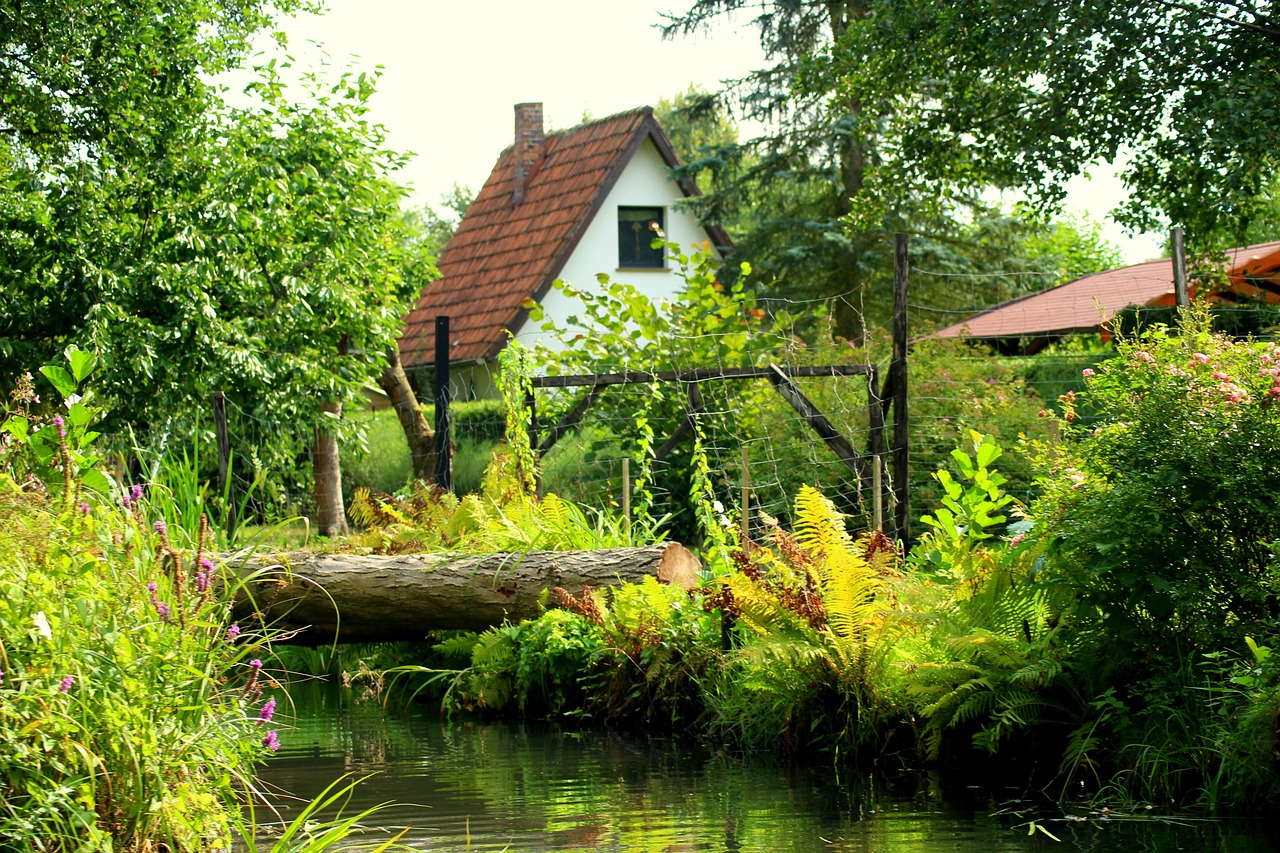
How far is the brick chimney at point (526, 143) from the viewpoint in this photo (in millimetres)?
31250

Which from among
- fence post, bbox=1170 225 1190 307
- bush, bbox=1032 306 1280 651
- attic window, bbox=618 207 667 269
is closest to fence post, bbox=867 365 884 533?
bush, bbox=1032 306 1280 651

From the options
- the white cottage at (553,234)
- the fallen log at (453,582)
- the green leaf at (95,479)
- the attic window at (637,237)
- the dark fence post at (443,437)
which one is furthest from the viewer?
the attic window at (637,237)

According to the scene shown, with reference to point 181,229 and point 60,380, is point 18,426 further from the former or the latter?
point 181,229

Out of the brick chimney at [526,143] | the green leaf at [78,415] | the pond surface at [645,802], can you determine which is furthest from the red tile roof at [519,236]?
the green leaf at [78,415]

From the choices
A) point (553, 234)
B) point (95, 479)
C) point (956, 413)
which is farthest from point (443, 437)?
point (553, 234)

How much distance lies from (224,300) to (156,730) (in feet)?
38.0

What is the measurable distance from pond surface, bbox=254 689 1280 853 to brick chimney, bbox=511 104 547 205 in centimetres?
2413

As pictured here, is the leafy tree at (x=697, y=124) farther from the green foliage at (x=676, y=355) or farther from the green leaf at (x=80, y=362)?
the green leaf at (x=80, y=362)

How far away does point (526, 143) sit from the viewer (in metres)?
31.7

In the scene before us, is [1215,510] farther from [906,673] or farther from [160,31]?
[160,31]

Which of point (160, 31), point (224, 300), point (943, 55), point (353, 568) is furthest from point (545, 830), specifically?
point (943, 55)

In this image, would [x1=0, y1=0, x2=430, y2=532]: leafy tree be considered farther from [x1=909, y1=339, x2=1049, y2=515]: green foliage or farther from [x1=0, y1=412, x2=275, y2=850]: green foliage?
[x1=0, y1=412, x2=275, y2=850]: green foliage

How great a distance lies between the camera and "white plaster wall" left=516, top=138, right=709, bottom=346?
2873cm

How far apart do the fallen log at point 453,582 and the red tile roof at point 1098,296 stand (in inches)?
343
